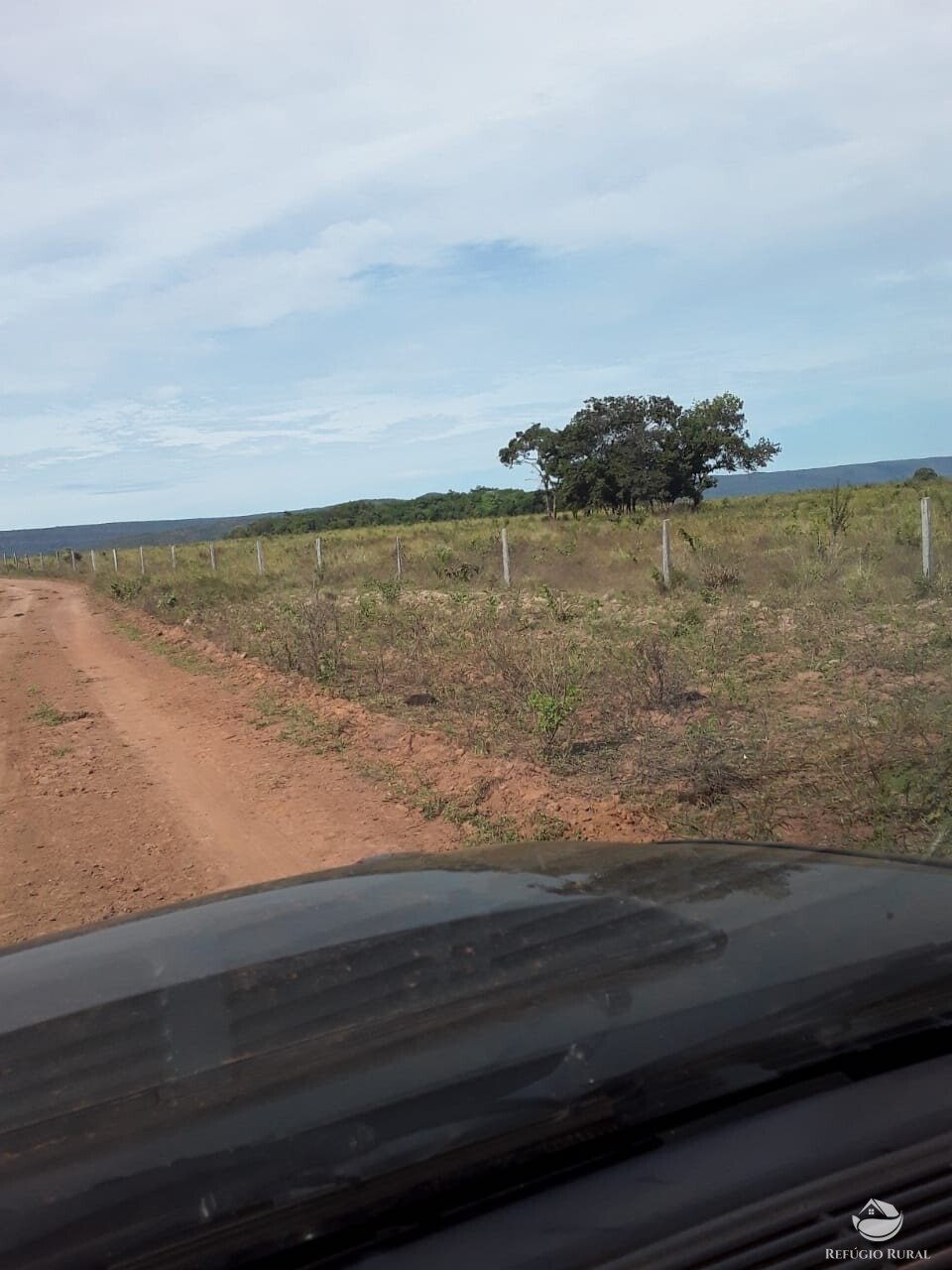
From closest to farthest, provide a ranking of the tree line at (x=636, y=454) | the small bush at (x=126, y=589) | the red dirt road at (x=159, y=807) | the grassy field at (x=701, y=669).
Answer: the red dirt road at (x=159, y=807)
the grassy field at (x=701, y=669)
the small bush at (x=126, y=589)
the tree line at (x=636, y=454)

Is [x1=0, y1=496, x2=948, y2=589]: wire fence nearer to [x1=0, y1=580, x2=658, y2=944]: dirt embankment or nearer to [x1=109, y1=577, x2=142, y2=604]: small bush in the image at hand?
[x1=109, y1=577, x2=142, y2=604]: small bush

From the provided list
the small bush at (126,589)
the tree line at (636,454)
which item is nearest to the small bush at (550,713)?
the small bush at (126,589)

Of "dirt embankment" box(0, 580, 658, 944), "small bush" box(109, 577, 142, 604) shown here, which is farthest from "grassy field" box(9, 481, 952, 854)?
"small bush" box(109, 577, 142, 604)

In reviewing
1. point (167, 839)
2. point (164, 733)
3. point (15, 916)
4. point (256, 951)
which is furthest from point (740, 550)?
point (256, 951)

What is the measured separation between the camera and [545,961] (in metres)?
2.07

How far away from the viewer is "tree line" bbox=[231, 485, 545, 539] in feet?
291

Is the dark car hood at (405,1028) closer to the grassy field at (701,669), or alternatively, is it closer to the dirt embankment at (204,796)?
the grassy field at (701,669)

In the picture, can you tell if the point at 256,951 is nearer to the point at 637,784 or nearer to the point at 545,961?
the point at 545,961

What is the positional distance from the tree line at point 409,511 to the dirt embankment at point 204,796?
73498mm

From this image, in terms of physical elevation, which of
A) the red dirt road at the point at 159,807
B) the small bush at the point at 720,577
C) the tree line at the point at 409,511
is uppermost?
the tree line at the point at 409,511

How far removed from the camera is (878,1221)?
1.36m

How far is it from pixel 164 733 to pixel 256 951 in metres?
8.00

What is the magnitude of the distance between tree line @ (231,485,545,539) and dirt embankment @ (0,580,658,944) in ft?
241

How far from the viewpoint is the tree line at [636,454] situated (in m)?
48.7
